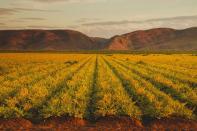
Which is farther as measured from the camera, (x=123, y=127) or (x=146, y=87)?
(x=146, y=87)

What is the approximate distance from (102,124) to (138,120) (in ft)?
4.17

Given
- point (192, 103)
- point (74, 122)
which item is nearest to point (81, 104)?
point (74, 122)

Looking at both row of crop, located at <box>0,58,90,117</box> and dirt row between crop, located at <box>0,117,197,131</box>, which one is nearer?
dirt row between crop, located at <box>0,117,197,131</box>

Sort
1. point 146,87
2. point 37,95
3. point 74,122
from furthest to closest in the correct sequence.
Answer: point 146,87, point 37,95, point 74,122

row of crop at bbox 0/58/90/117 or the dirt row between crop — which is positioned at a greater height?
row of crop at bbox 0/58/90/117

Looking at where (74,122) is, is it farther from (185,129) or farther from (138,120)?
(185,129)

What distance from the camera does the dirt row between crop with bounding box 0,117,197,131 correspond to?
1008cm

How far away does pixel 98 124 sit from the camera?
1043 centimetres

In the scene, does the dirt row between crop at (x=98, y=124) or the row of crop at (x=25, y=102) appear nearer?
the dirt row between crop at (x=98, y=124)

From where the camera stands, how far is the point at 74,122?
34.9ft

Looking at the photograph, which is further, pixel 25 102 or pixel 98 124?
pixel 25 102

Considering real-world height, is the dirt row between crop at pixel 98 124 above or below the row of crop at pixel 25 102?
below

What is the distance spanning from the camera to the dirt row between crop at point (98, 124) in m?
10.1

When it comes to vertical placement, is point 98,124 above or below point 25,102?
below
